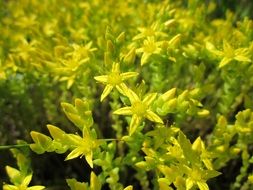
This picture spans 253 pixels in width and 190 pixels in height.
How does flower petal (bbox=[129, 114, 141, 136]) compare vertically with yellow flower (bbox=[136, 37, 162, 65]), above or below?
below

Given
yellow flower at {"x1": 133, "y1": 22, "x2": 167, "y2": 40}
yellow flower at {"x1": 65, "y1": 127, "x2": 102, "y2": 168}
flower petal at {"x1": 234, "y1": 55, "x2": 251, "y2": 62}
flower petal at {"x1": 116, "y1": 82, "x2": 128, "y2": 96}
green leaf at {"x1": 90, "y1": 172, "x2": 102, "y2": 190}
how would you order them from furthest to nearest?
yellow flower at {"x1": 133, "y1": 22, "x2": 167, "y2": 40}, flower petal at {"x1": 234, "y1": 55, "x2": 251, "y2": 62}, flower petal at {"x1": 116, "y1": 82, "x2": 128, "y2": 96}, yellow flower at {"x1": 65, "y1": 127, "x2": 102, "y2": 168}, green leaf at {"x1": 90, "y1": 172, "x2": 102, "y2": 190}

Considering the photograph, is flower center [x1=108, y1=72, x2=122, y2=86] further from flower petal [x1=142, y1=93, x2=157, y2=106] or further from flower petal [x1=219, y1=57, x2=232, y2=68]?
flower petal [x1=219, y1=57, x2=232, y2=68]

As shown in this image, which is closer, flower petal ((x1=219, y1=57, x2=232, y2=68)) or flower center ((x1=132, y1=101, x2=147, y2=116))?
flower center ((x1=132, y1=101, x2=147, y2=116))

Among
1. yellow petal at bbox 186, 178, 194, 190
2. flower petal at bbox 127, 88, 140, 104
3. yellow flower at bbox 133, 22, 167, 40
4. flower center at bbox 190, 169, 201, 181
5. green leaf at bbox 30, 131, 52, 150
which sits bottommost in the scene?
yellow petal at bbox 186, 178, 194, 190

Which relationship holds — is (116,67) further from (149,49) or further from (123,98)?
(149,49)

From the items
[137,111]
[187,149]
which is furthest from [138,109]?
[187,149]

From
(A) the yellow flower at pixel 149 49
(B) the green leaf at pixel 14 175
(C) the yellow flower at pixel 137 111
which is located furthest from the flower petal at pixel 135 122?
(B) the green leaf at pixel 14 175

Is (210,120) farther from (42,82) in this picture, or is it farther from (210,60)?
(42,82)

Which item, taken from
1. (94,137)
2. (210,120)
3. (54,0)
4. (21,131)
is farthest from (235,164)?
(54,0)

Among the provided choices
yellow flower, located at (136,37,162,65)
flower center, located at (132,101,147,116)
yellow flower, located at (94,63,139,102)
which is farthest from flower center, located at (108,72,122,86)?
yellow flower, located at (136,37,162,65)
